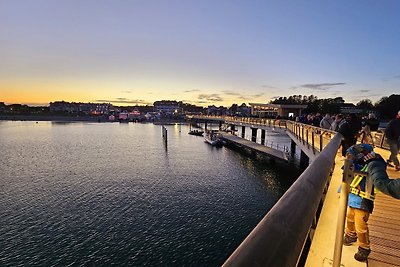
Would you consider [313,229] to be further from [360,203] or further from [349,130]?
[349,130]

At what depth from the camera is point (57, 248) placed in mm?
14414

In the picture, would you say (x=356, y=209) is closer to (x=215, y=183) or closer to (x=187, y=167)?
(x=215, y=183)

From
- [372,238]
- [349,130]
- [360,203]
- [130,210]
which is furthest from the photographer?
[130,210]

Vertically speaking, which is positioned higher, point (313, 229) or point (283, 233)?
point (283, 233)

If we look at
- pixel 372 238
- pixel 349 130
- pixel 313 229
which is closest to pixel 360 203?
pixel 313 229

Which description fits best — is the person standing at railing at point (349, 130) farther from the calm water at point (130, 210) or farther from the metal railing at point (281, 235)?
the calm water at point (130, 210)

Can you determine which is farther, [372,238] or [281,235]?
[372,238]

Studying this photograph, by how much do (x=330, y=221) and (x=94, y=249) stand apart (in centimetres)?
1475

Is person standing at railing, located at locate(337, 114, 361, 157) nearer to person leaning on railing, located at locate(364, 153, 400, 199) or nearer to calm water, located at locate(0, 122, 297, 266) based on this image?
person leaning on railing, located at locate(364, 153, 400, 199)

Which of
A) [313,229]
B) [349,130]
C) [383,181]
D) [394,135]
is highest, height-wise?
[383,181]

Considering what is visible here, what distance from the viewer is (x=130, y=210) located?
19391 millimetres

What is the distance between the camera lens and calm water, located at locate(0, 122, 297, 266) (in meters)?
14.0

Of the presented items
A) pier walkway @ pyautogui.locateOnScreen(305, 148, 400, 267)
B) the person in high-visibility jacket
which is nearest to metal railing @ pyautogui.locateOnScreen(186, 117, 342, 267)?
pier walkway @ pyautogui.locateOnScreen(305, 148, 400, 267)

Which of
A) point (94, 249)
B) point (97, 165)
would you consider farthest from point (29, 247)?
point (97, 165)
